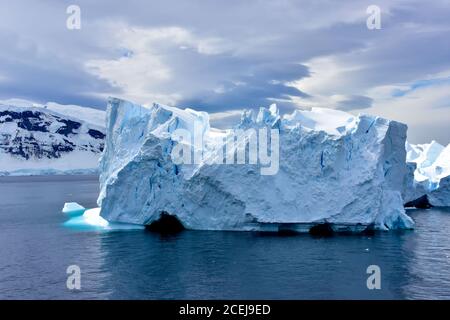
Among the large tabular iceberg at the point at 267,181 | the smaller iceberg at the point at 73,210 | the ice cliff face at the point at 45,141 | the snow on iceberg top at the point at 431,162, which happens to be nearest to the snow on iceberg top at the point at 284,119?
the large tabular iceberg at the point at 267,181

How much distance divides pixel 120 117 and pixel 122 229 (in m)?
7.76

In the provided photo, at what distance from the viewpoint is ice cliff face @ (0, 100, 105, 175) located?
148 metres

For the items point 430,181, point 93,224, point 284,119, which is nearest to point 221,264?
point 284,119

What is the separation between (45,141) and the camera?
15325 cm

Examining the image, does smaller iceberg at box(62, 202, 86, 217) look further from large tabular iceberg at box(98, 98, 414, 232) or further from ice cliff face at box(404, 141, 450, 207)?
ice cliff face at box(404, 141, 450, 207)

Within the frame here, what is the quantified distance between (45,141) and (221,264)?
14774 cm

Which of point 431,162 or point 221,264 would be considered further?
point 431,162

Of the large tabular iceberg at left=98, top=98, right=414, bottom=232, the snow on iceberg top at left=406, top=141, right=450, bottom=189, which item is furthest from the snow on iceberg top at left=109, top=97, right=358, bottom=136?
the snow on iceberg top at left=406, top=141, right=450, bottom=189

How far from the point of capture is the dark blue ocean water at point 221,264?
15461 millimetres

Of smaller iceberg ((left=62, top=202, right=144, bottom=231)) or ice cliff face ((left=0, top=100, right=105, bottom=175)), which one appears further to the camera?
ice cliff face ((left=0, top=100, right=105, bottom=175))

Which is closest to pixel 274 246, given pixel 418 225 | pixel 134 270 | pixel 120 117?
pixel 134 270

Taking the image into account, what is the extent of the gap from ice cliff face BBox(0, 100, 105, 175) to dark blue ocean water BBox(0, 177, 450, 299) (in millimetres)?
129475

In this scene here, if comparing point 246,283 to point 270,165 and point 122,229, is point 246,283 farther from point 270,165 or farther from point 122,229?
point 122,229

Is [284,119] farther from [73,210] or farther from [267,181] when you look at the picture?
[73,210]
